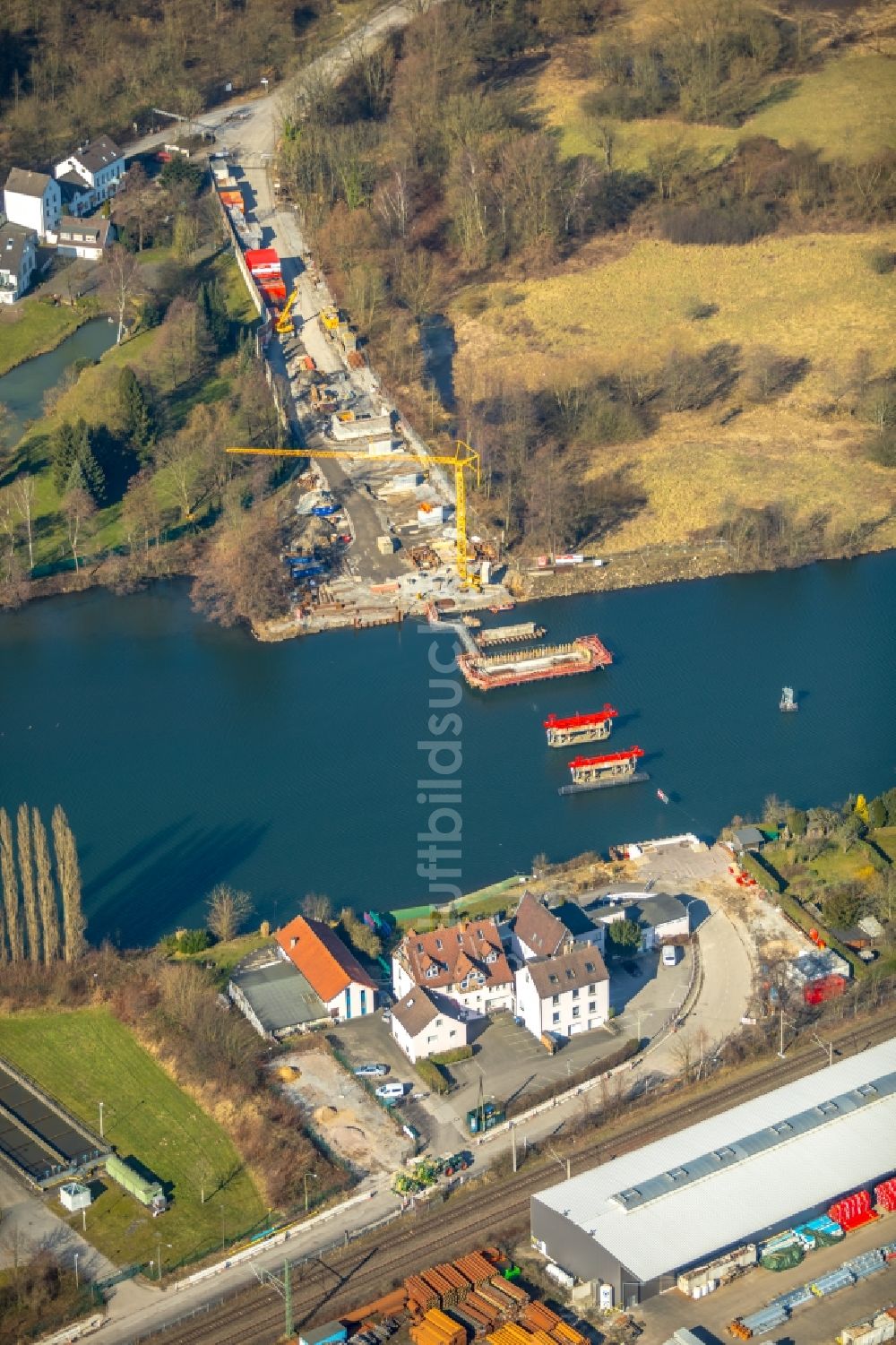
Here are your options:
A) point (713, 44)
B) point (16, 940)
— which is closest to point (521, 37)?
point (713, 44)

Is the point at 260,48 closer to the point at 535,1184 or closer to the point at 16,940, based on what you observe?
the point at 16,940

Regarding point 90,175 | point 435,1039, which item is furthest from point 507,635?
point 90,175

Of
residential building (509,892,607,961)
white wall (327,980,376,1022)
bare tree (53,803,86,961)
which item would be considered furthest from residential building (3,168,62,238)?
white wall (327,980,376,1022)

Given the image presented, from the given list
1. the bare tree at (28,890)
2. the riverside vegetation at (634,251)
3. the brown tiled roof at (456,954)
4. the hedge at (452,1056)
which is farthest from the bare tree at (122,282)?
the hedge at (452,1056)

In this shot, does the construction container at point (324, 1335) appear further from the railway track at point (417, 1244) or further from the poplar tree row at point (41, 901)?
the poplar tree row at point (41, 901)

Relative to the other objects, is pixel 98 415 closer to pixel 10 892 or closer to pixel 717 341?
pixel 717 341

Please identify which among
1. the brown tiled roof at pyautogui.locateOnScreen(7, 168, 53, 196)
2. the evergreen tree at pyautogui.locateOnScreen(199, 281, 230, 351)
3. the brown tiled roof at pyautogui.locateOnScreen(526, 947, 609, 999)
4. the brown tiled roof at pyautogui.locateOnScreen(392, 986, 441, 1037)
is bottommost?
the brown tiled roof at pyautogui.locateOnScreen(392, 986, 441, 1037)

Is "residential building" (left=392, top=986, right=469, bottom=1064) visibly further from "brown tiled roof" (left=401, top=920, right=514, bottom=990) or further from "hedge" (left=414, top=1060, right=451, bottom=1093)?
"brown tiled roof" (left=401, top=920, right=514, bottom=990)
